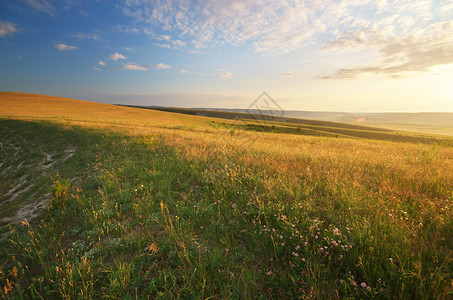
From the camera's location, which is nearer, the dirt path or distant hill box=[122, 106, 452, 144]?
the dirt path

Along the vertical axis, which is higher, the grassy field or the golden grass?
the golden grass

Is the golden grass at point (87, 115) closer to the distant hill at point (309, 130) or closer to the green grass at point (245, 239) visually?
the distant hill at point (309, 130)

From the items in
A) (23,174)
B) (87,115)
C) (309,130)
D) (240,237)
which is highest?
(87,115)

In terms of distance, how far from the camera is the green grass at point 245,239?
97.3 inches

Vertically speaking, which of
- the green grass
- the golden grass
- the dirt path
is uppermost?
the golden grass

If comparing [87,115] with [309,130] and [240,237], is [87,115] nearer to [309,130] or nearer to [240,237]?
[240,237]

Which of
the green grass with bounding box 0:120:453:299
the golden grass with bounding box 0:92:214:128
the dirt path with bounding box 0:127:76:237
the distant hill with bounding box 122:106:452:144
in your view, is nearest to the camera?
the green grass with bounding box 0:120:453:299

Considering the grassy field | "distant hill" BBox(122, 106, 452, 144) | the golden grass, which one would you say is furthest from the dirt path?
"distant hill" BBox(122, 106, 452, 144)

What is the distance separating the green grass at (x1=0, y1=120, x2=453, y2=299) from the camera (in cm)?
247

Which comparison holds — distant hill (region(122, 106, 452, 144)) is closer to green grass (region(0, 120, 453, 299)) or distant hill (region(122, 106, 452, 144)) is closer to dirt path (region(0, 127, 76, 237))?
green grass (region(0, 120, 453, 299))

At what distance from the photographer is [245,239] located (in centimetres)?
339

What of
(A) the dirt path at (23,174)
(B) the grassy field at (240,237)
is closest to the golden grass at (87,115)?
(A) the dirt path at (23,174)

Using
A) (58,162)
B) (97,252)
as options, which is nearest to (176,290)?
(97,252)

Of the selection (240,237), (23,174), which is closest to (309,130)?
(240,237)
